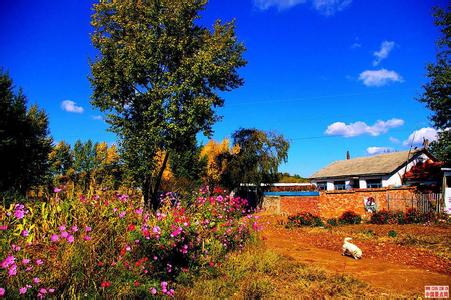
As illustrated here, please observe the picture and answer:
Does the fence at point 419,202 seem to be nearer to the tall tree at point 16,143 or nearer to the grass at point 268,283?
the grass at point 268,283

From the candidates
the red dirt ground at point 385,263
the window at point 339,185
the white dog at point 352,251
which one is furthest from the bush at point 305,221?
the window at point 339,185

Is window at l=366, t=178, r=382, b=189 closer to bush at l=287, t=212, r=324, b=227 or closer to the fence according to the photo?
the fence

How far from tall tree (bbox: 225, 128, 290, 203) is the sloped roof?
10870 mm

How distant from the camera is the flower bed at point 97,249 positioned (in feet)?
14.2

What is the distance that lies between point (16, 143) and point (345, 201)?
839 inches

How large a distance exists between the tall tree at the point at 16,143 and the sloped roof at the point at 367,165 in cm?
3094

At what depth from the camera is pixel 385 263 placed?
9.05 meters

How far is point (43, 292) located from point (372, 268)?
7.54m

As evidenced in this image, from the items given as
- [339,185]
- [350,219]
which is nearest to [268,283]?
[350,219]

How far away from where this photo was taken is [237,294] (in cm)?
584

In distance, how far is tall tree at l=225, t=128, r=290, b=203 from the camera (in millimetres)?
30500

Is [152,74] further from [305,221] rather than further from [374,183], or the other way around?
→ [374,183]

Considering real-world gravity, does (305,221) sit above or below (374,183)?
below

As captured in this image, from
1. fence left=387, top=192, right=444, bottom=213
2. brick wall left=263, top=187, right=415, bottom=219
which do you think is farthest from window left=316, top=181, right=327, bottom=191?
fence left=387, top=192, right=444, bottom=213
